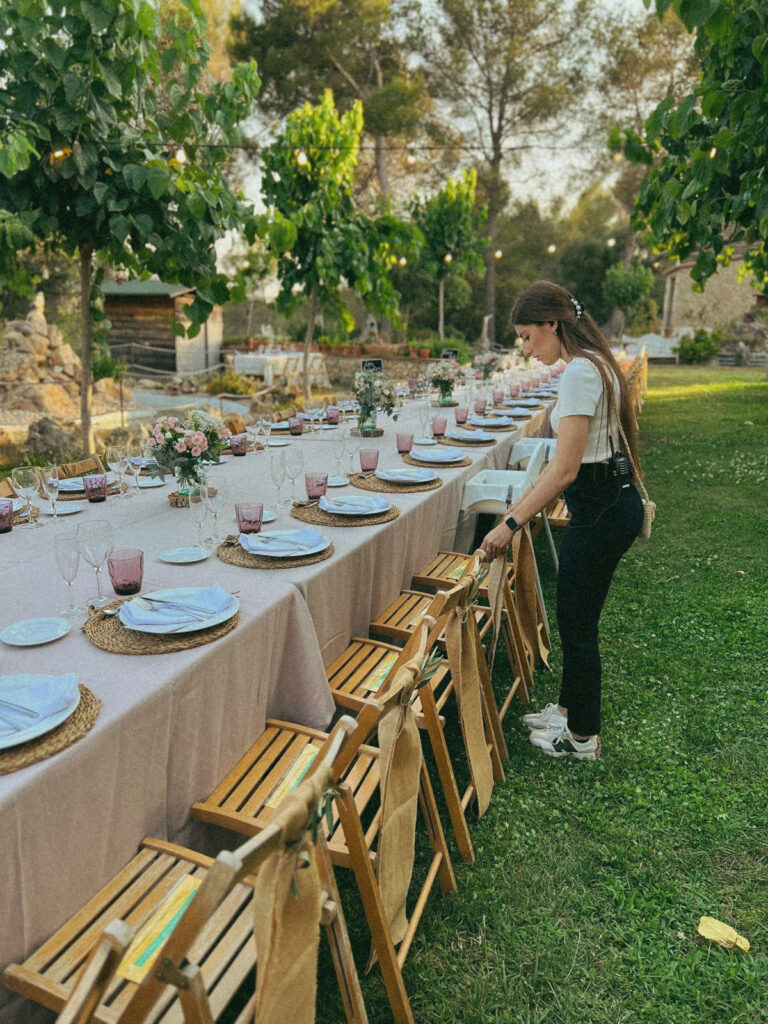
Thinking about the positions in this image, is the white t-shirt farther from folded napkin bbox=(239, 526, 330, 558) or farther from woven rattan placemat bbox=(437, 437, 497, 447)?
woven rattan placemat bbox=(437, 437, 497, 447)

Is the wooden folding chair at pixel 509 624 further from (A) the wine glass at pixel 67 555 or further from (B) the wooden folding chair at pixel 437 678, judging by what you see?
(A) the wine glass at pixel 67 555

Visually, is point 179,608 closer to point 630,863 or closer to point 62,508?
point 62,508

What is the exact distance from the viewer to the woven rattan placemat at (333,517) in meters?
2.60

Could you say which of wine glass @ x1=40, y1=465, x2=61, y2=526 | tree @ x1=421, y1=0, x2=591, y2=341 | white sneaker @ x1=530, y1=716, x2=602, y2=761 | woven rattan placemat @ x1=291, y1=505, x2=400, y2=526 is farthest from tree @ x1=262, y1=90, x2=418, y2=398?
tree @ x1=421, y1=0, x2=591, y2=341

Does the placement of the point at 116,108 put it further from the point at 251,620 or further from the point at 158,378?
the point at 158,378

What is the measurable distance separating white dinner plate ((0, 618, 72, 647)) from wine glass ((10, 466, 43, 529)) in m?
0.98

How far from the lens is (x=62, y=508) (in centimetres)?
277

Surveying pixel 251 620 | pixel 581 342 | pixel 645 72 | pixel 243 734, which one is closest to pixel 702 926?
pixel 243 734

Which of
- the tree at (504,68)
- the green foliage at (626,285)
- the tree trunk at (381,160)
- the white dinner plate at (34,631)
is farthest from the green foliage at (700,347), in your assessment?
the white dinner plate at (34,631)

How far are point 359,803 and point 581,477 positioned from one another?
131cm

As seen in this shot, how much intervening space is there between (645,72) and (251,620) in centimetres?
2576

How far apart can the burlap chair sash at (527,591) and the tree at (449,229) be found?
11826mm

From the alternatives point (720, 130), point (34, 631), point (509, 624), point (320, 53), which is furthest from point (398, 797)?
point (320, 53)

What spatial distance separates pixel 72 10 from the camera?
3562 mm
